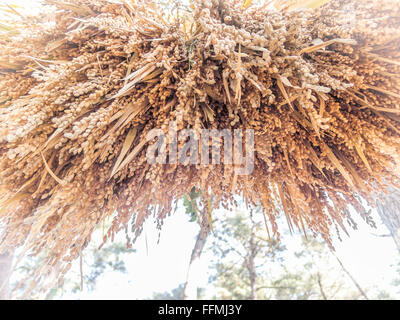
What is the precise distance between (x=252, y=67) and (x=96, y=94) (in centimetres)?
45

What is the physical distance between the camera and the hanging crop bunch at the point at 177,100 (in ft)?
1.93

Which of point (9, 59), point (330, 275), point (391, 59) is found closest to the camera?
point (391, 59)

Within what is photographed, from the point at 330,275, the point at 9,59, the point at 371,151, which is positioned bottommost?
the point at 371,151

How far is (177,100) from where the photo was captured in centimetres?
67

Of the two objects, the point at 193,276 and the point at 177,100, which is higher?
the point at 193,276

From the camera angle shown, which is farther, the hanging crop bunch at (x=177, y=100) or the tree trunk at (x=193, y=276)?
the tree trunk at (x=193, y=276)

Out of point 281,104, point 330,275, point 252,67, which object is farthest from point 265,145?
point 330,275

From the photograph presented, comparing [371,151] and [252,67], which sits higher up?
[252,67]

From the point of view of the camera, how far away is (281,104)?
63cm

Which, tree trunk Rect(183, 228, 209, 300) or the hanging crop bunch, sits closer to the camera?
the hanging crop bunch

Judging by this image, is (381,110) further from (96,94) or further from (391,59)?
(96,94)

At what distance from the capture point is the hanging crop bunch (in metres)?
0.59

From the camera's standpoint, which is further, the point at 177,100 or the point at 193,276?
the point at 193,276

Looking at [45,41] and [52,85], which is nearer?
[52,85]
